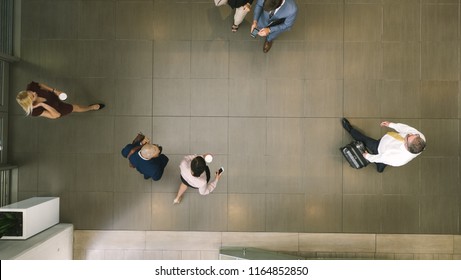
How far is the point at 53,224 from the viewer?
4922mm

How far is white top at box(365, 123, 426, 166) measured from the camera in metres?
4.29

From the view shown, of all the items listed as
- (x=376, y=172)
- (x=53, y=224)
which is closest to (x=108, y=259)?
(x=53, y=224)

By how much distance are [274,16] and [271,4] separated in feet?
1.30

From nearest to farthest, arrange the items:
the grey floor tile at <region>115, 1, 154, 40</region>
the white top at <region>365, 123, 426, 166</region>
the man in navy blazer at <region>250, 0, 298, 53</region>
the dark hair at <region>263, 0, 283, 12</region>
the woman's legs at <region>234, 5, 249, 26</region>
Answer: the dark hair at <region>263, 0, 283, 12</region> < the man in navy blazer at <region>250, 0, 298, 53</region> < the white top at <region>365, 123, 426, 166</region> < the woman's legs at <region>234, 5, 249, 26</region> < the grey floor tile at <region>115, 1, 154, 40</region>

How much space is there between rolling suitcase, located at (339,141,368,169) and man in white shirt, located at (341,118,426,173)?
0.09 m

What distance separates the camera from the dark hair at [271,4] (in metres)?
3.79

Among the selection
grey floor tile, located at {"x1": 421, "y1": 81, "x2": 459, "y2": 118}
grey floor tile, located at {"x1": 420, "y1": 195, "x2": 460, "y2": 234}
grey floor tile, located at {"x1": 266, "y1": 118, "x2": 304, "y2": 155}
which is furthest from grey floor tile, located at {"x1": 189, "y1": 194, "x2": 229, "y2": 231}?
grey floor tile, located at {"x1": 421, "y1": 81, "x2": 459, "y2": 118}

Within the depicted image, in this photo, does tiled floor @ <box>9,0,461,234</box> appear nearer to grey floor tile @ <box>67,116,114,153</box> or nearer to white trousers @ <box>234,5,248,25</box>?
grey floor tile @ <box>67,116,114,153</box>

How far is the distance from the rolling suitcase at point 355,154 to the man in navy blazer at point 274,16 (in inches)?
80.6

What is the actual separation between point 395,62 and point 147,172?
4277mm

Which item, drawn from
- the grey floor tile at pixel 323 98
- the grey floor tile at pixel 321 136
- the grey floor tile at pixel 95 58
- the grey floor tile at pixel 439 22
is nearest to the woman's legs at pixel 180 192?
the grey floor tile at pixel 321 136

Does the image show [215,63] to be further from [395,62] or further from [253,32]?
[395,62]

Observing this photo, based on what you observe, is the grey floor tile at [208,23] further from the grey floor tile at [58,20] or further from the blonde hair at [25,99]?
the blonde hair at [25,99]

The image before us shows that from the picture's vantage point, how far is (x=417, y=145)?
→ 13.3ft
